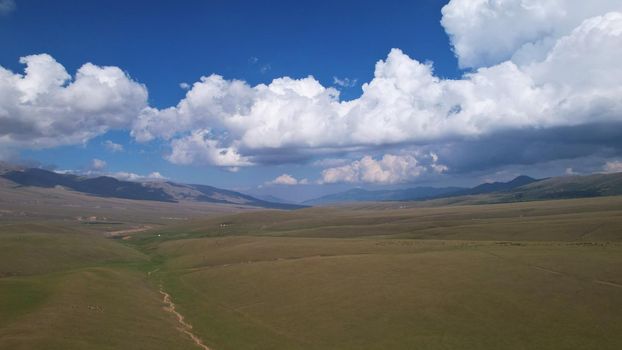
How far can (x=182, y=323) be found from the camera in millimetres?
51969

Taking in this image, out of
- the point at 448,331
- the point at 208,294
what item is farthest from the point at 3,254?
the point at 448,331

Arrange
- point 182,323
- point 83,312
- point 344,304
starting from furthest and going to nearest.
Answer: point 344,304
point 182,323
point 83,312

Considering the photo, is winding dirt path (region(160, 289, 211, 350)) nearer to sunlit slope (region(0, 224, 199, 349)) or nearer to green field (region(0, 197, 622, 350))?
green field (region(0, 197, 622, 350))

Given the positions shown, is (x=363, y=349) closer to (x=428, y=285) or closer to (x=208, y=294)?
(x=428, y=285)

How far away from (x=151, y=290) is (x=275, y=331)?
101 ft

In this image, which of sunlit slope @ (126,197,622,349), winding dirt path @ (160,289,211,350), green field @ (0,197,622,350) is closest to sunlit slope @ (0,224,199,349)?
green field @ (0,197,622,350)

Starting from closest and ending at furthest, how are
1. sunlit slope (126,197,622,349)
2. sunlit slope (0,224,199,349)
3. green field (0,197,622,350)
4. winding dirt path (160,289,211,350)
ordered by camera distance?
sunlit slope (0,224,199,349), green field (0,197,622,350), sunlit slope (126,197,622,349), winding dirt path (160,289,211,350)

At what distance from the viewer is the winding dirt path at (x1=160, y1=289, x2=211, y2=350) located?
44338mm

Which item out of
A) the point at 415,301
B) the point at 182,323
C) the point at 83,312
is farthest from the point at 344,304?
the point at 83,312

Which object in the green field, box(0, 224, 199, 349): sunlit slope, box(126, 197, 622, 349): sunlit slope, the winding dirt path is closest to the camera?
box(0, 224, 199, 349): sunlit slope

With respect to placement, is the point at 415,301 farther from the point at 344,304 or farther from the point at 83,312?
the point at 83,312

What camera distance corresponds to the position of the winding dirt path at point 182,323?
44338 mm

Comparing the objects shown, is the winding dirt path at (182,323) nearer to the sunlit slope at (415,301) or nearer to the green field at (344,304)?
the green field at (344,304)

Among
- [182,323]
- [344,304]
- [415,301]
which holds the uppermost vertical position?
[415,301]
